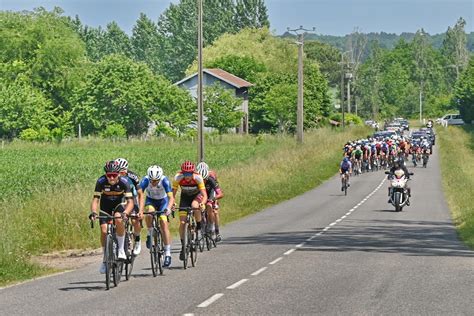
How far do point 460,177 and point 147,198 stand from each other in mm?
37257

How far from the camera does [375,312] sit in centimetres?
1235

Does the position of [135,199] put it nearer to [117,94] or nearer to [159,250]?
[159,250]

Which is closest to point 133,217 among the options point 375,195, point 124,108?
point 375,195

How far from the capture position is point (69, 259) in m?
20.7

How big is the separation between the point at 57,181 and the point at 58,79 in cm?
6827

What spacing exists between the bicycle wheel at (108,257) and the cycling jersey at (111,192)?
65 centimetres

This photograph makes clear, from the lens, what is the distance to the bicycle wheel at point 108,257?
48.3 feet

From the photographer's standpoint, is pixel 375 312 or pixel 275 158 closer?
pixel 375 312

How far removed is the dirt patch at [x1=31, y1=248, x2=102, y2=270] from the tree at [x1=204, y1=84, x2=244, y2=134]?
74.9m

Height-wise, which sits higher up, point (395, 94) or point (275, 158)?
point (395, 94)

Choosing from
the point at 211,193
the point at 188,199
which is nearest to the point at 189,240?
the point at 188,199

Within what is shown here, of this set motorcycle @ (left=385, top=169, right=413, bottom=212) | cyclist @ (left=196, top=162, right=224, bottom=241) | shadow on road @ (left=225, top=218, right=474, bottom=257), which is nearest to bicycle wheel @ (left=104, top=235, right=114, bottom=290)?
cyclist @ (left=196, top=162, right=224, bottom=241)

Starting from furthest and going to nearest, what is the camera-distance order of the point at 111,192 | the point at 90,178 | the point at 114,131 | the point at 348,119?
the point at 348,119
the point at 114,131
the point at 90,178
the point at 111,192

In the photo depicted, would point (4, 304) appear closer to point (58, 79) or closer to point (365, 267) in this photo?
point (365, 267)
